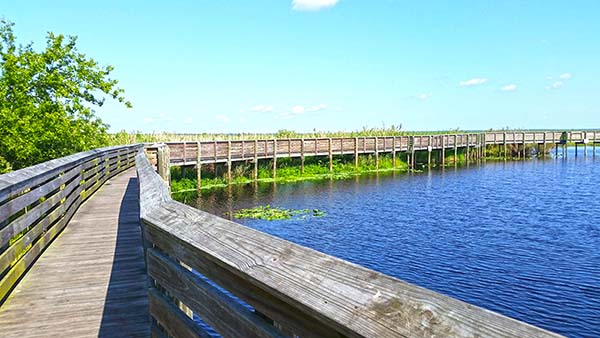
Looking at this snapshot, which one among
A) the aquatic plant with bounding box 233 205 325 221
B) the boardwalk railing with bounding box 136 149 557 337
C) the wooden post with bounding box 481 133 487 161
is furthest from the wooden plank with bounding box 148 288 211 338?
the wooden post with bounding box 481 133 487 161

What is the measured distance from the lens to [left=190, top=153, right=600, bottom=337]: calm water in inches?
391

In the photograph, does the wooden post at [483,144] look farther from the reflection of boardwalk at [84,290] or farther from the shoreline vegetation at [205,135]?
the reflection of boardwalk at [84,290]

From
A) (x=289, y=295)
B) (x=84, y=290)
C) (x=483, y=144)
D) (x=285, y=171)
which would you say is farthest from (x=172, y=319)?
(x=483, y=144)

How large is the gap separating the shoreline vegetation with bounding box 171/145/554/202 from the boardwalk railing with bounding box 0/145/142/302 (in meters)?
14.9

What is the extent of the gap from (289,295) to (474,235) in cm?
1486

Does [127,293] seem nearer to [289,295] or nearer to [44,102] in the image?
[289,295]

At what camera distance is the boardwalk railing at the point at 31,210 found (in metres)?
5.22

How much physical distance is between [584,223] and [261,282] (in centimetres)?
1801

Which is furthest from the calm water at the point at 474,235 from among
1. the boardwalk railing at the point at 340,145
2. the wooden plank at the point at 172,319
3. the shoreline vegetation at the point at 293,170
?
the wooden plank at the point at 172,319

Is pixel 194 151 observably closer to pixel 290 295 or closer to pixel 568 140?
pixel 290 295

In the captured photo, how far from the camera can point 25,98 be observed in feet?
65.2

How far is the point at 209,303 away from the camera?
2496mm

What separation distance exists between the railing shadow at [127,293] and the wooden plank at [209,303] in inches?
44.4

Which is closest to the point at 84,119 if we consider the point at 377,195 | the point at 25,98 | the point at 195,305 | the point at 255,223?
the point at 25,98
